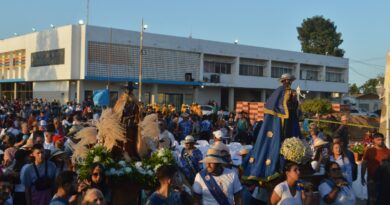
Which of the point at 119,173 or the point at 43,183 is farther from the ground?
the point at 119,173

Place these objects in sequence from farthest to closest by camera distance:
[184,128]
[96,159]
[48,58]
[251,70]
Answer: [251,70], [48,58], [184,128], [96,159]

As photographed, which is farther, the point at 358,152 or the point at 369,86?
the point at 369,86

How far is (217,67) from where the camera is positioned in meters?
46.9

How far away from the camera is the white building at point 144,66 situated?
37781mm

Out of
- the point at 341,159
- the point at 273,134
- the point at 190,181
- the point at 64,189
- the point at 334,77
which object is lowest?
the point at 190,181

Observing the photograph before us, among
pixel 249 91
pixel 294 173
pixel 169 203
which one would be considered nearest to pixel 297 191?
pixel 294 173

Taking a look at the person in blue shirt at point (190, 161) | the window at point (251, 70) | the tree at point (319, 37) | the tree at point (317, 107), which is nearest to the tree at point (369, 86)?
the tree at point (319, 37)

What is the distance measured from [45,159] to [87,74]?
103ft

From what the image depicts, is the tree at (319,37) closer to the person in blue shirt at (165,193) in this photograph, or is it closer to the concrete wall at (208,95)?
the concrete wall at (208,95)

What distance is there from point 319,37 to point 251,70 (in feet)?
113

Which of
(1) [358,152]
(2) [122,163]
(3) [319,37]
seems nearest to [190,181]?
(2) [122,163]

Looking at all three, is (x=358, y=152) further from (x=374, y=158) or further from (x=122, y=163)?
(x=122, y=163)

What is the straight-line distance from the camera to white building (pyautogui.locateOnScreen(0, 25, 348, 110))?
124 feet

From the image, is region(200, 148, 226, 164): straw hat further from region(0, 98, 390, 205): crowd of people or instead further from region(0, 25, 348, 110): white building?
region(0, 25, 348, 110): white building
